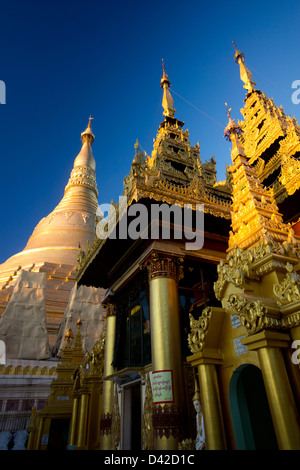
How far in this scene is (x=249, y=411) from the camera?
403cm

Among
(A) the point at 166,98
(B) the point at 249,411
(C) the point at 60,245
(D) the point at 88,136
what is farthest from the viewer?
(D) the point at 88,136

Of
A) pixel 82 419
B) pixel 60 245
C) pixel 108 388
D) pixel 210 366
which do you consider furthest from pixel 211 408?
pixel 60 245

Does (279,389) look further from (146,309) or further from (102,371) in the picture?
(102,371)

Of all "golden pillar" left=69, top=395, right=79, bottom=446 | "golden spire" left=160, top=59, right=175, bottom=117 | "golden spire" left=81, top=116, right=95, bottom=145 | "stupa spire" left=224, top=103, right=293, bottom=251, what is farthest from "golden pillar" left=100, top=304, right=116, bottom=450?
"golden spire" left=81, top=116, right=95, bottom=145

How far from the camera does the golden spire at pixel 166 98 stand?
653 inches

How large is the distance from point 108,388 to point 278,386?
9.05 m

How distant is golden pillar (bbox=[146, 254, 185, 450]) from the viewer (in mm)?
6738

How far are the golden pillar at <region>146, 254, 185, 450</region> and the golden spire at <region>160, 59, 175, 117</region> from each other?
10.8 metres

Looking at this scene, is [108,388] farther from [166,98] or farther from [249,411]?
[166,98]

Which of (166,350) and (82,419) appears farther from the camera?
(82,419)

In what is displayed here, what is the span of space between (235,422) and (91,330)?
851 inches

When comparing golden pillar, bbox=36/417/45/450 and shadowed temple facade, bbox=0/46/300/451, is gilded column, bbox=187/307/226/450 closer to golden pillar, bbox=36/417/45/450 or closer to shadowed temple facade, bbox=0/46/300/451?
shadowed temple facade, bbox=0/46/300/451

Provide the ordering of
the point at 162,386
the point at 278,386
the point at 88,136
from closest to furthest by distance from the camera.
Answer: the point at 278,386
the point at 162,386
the point at 88,136

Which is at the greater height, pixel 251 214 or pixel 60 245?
pixel 60 245
